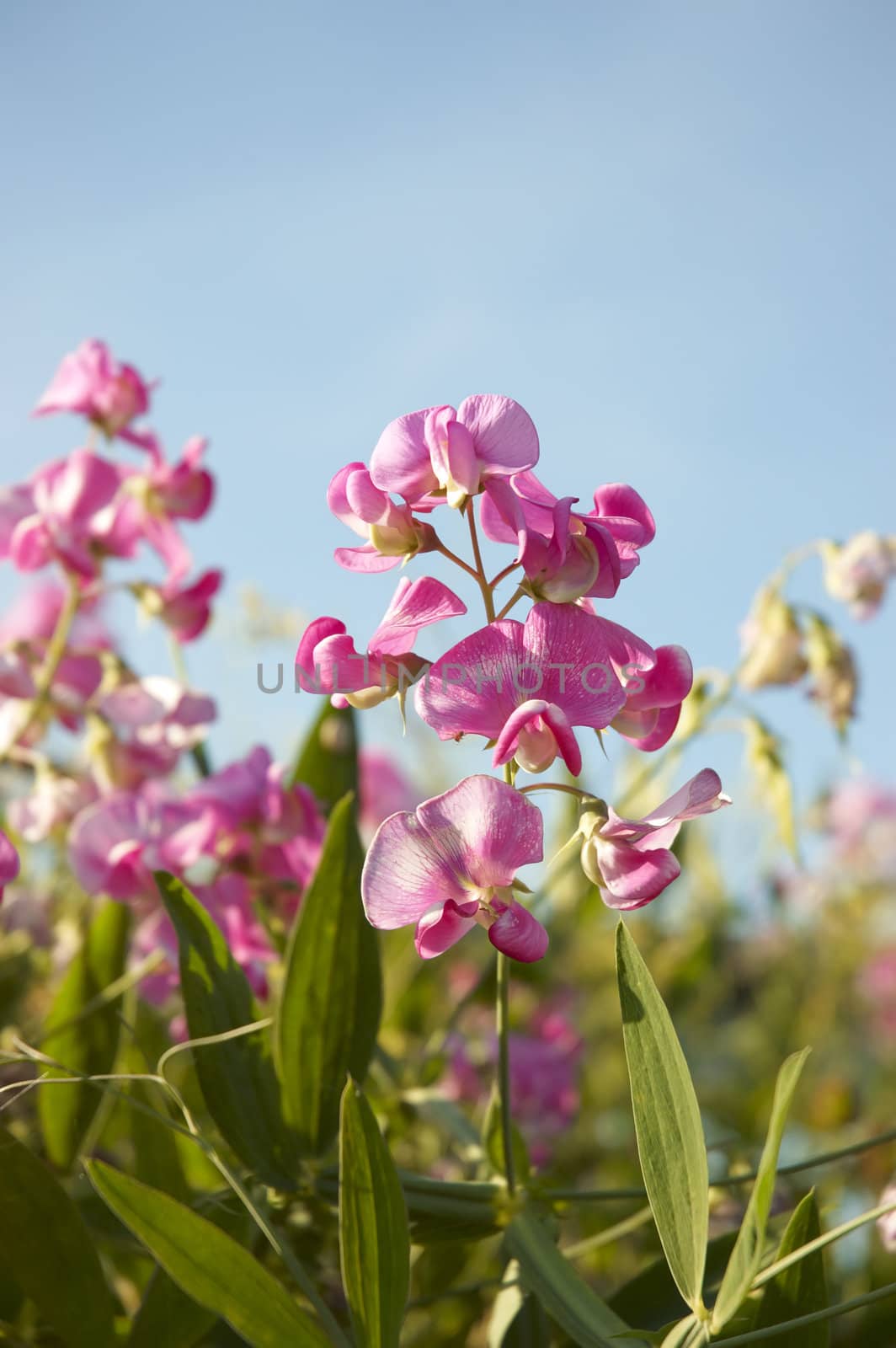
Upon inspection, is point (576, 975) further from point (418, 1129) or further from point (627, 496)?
point (627, 496)

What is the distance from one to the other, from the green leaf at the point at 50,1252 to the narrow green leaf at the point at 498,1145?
0.65ft

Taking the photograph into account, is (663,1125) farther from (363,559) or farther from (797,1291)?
(363,559)

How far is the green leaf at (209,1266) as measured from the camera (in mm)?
433

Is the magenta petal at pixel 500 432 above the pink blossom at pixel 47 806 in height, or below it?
above

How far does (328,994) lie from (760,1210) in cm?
25

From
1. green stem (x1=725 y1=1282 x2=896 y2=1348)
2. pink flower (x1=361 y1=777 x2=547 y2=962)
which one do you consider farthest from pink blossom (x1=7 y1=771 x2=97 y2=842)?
green stem (x1=725 y1=1282 x2=896 y2=1348)

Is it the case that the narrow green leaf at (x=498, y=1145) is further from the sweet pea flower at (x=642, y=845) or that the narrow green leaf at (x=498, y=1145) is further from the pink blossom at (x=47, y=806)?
the pink blossom at (x=47, y=806)

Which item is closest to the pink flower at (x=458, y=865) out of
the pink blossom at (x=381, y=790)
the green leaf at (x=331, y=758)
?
the green leaf at (x=331, y=758)

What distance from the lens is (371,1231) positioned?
464mm

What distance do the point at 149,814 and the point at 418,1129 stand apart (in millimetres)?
405

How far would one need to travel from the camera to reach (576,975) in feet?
5.58

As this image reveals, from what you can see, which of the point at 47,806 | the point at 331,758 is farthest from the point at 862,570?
the point at 47,806

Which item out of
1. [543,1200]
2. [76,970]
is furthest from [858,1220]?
[76,970]

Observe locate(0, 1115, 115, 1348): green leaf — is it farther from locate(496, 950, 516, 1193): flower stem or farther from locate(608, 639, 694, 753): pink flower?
locate(608, 639, 694, 753): pink flower
